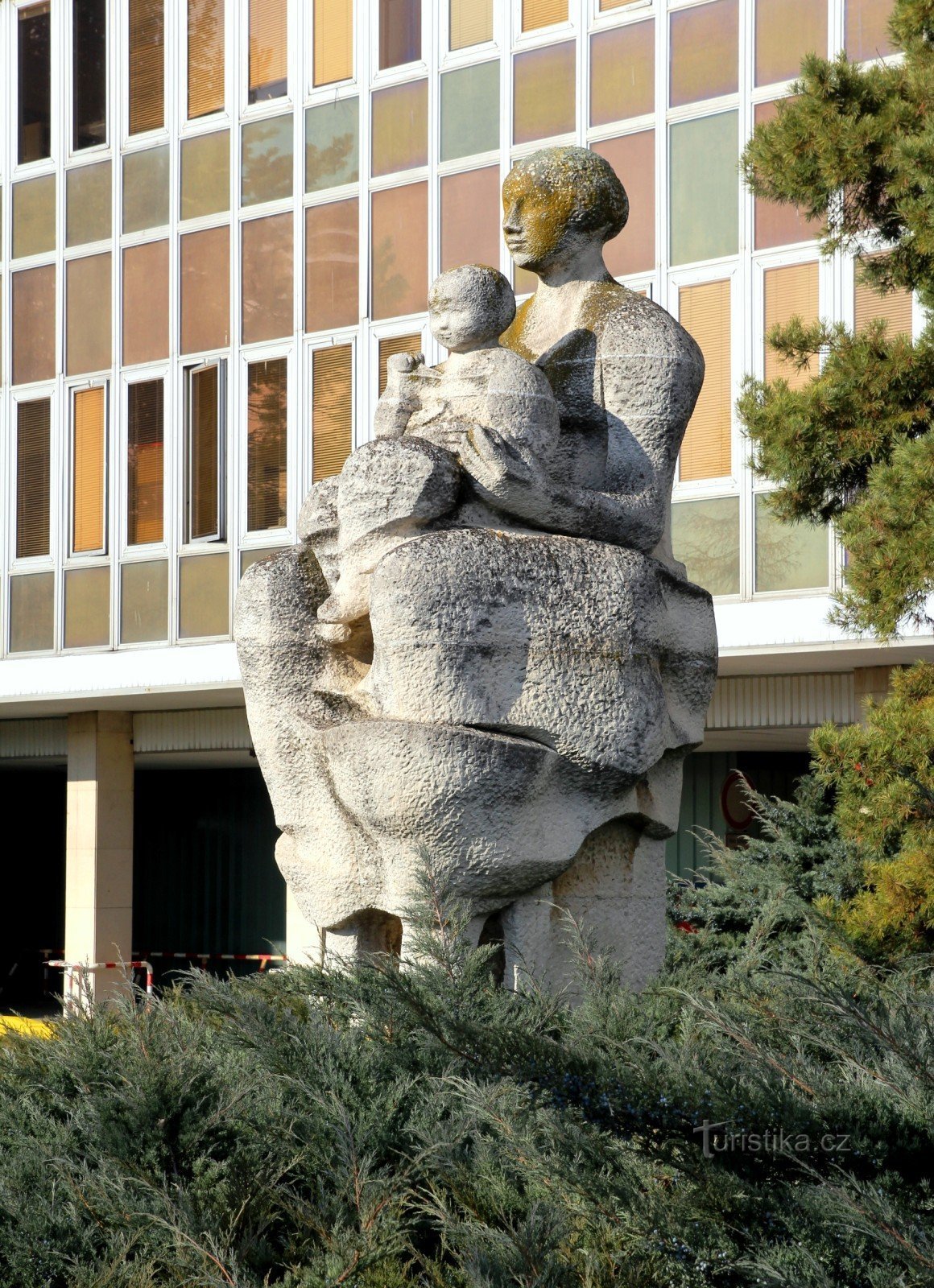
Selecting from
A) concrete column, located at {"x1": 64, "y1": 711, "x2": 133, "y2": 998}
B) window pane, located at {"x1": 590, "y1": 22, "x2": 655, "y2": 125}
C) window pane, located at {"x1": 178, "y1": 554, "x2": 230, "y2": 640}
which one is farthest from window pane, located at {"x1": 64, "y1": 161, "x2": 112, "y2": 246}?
window pane, located at {"x1": 590, "y1": 22, "x2": 655, "y2": 125}

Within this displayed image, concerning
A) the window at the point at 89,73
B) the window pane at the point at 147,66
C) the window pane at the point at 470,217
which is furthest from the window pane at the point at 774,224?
the window at the point at 89,73

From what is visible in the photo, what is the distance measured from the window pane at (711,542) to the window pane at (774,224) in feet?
5.84

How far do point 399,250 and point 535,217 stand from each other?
877 centimetres

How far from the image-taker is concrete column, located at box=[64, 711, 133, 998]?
1731 centimetres

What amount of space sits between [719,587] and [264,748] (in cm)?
770

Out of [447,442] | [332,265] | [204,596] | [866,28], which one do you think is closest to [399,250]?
[332,265]

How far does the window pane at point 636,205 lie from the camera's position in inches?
506

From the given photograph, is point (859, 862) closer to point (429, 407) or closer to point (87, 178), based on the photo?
point (429, 407)

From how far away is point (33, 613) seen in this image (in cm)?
1609

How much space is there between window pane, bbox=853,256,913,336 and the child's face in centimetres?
718

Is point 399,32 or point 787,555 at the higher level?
point 399,32

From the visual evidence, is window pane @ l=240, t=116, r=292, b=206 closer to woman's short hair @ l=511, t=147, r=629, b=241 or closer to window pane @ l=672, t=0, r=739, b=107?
window pane @ l=672, t=0, r=739, b=107

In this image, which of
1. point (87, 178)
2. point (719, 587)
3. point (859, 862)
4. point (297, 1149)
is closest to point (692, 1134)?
point (297, 1149)

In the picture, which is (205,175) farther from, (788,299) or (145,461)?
(788,299)
